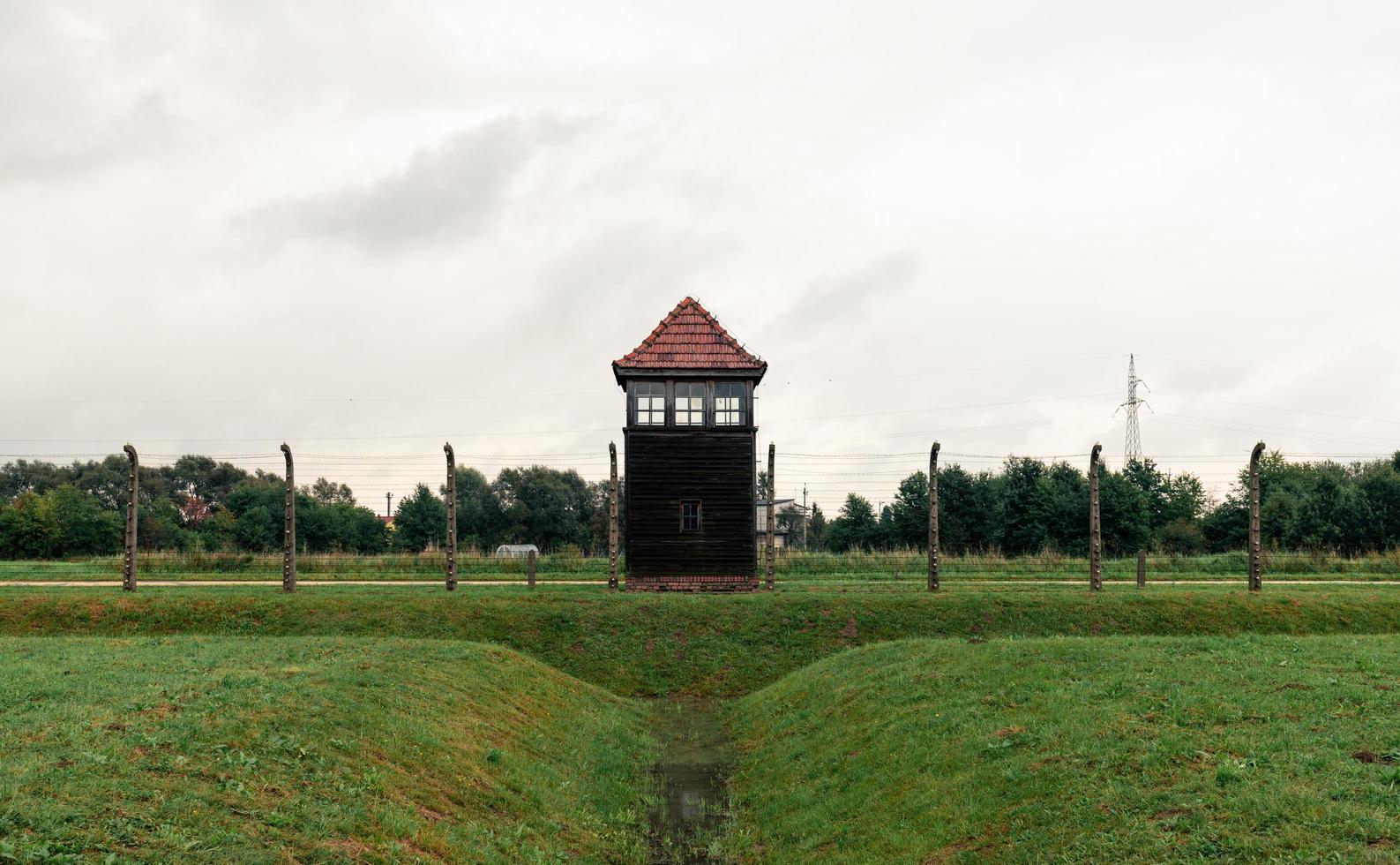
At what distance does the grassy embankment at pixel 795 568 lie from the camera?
4100 cm

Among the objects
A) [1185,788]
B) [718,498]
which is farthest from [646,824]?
[718,498]

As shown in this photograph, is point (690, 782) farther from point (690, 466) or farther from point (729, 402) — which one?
point (729, 402)

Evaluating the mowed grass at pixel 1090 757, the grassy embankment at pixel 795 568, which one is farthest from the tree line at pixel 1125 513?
the mowed grass at pixel 1090 757

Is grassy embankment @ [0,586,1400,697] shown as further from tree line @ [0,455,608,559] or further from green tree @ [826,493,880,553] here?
green tree @ [826,493,880,553]

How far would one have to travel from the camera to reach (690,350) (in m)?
39.3

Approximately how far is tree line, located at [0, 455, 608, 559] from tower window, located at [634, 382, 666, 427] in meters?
52.9

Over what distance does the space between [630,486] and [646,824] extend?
2292 centimetres

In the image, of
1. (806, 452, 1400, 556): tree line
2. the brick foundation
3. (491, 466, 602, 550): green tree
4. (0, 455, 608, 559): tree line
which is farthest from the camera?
(491, 466, 602, 550): green tree

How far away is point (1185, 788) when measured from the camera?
10.8 m

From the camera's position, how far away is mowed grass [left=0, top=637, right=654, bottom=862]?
9.70m

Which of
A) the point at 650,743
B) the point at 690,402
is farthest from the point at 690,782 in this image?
the point at 690,402

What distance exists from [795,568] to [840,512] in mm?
47771

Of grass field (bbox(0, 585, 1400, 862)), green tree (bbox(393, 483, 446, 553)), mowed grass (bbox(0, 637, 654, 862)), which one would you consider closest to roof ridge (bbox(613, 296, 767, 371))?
grass field (bbox(0, 585, 1400, 862))

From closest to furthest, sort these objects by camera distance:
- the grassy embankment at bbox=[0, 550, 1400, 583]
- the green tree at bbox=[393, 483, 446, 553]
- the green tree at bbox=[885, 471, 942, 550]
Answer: the grassy embankment at bbox=[0, 550, 1400, 583] → the green tree at bbox=[885, 471, 942, 550] → the green tree at bbox=[393, 483, 446, 553]
